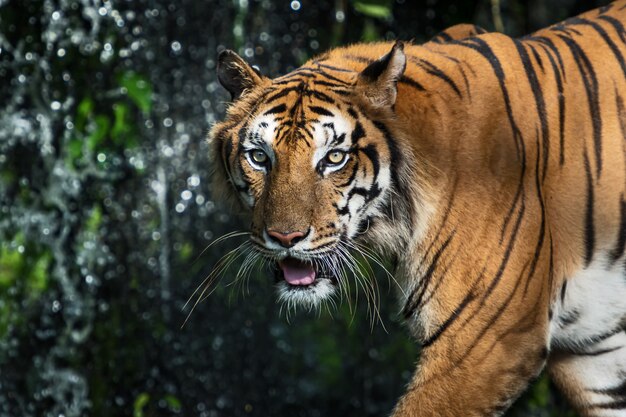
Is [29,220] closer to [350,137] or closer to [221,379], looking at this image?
[221,379]

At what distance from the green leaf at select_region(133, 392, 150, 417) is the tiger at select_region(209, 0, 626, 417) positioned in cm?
276

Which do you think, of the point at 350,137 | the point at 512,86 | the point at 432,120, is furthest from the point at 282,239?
the point at 512,86

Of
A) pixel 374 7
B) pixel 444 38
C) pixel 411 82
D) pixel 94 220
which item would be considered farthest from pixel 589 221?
pixel 94 220

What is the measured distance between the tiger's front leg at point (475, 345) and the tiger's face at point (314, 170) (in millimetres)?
316

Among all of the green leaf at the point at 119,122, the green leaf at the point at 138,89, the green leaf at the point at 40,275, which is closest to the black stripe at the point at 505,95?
the green leaf at the point at 138,89

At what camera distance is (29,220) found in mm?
5766

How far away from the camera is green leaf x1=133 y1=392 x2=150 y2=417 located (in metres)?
5.71

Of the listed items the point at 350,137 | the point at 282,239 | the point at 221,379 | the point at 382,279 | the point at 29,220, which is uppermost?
the point at 350,137

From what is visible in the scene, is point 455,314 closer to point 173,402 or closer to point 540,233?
point 540,233

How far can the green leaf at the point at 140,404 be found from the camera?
225 inches

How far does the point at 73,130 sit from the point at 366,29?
176 cm

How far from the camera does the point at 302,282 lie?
3043mm

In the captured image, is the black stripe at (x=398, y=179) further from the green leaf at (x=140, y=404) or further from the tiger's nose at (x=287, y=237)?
the green leaf at (x=140, y=404)

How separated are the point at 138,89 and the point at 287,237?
3.05 meters
